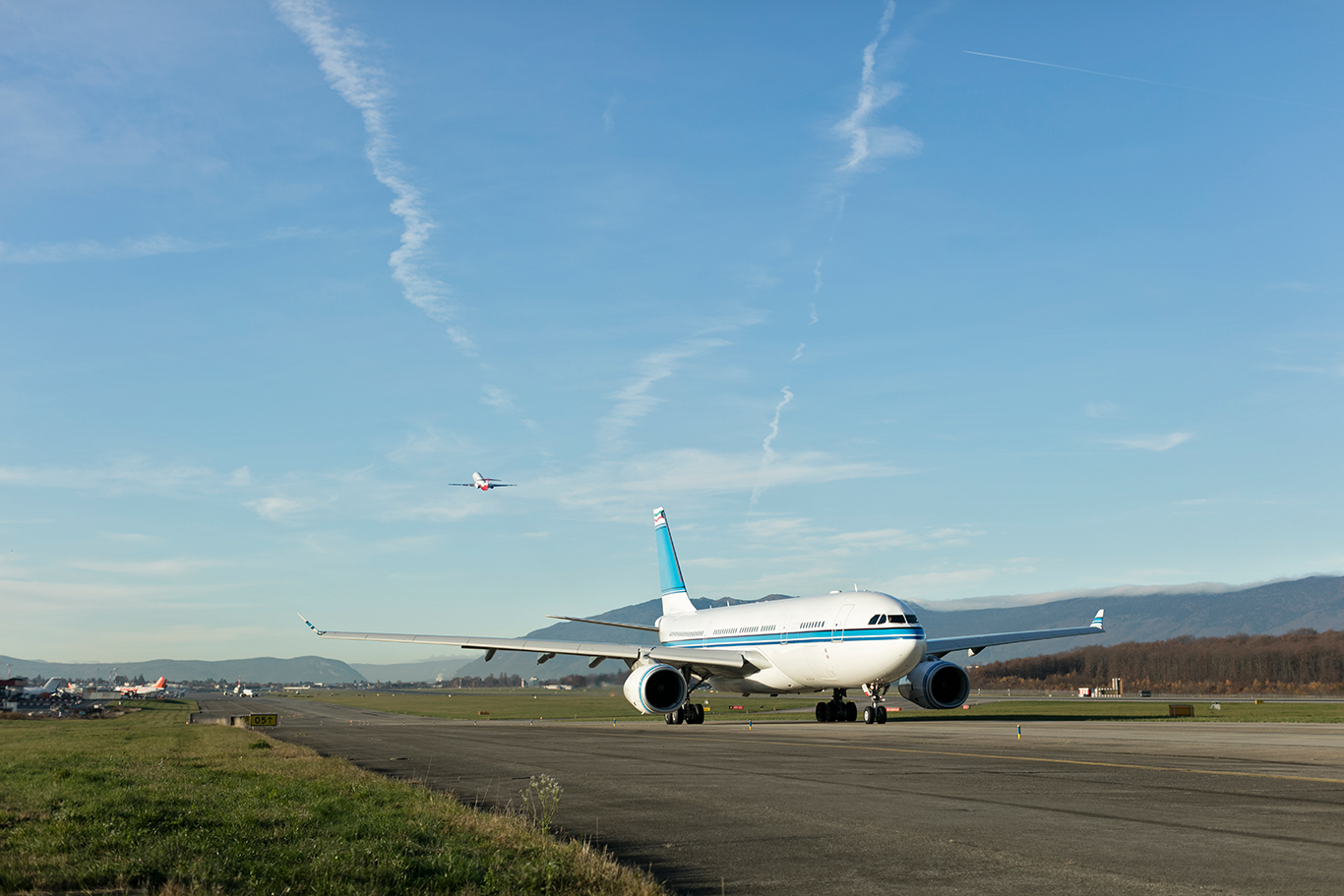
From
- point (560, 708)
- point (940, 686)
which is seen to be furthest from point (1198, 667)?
point (940, 686)

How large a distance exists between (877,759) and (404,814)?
41.0 feet

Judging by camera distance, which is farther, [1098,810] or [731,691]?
[731,691]

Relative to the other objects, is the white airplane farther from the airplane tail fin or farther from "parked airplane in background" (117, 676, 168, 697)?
"parked airplane in background" (117, 676, 168, 697)

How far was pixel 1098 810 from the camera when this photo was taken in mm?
12719

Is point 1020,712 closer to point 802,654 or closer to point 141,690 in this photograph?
point 802,654

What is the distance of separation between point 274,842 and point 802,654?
3129 centimetres

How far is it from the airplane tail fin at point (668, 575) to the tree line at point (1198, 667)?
312ft

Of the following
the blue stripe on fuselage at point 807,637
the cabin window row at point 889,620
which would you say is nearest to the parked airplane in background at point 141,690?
the blue stripe on fuselage at point 807,637

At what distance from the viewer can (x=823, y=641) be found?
126 ft

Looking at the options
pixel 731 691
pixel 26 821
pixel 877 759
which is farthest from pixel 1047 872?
pixel 731 691

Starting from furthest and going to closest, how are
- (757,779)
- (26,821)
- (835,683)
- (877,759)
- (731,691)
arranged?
(731,691) → (835,683) → (877,759) → (757,779) → (26,821)

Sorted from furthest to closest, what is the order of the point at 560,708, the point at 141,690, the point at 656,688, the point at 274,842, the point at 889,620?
the point at 141,690 < the point at 560,708 < the point at 656,688 < the point at 889,620 < the point at 274,842

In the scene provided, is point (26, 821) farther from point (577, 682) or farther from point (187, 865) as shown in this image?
point (577, 682)

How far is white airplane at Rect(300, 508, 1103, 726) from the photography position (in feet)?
120
